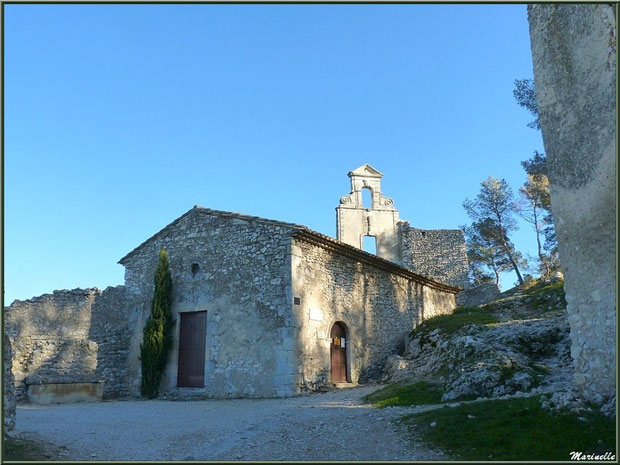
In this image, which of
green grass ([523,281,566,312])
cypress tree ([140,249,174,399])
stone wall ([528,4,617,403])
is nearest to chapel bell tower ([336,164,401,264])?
green grass ([523,281,566,312])

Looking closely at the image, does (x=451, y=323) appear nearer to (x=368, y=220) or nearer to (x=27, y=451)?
(x=27, y=451)

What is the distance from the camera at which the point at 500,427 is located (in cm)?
630

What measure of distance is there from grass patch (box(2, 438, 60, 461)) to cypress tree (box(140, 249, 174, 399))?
8.06 m

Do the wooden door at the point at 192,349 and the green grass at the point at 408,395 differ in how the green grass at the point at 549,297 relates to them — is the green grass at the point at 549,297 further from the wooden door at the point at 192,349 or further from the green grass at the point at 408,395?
the wooden door at the point at 192,349

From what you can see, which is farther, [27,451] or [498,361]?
[498,361]

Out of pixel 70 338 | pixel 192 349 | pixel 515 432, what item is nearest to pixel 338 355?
pixel 192 349

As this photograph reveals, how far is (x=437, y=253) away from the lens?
32781 mm

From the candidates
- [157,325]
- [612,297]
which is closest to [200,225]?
[157,325]

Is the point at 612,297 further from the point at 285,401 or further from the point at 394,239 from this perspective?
the point at 394,239

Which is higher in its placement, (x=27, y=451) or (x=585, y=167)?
(x=585, y=167)

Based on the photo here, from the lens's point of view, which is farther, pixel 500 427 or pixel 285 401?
pixel 285 401

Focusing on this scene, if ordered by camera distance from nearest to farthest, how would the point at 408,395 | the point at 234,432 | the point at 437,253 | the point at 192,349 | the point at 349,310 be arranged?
the point at 234,432 → the point at 408,395 → the point at 192,349 → the point at 349,310 → the point at 437,253

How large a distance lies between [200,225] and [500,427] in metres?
11.1

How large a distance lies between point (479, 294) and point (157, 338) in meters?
19.8
